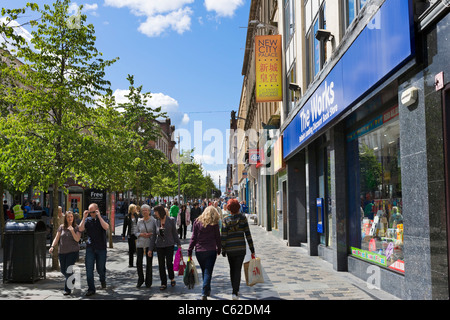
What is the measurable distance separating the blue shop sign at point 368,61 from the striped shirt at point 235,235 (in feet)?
9.85

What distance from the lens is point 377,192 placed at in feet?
28.6

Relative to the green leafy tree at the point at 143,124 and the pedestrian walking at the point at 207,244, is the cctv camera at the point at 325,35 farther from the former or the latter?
the green leafy tree at the point at 143,124

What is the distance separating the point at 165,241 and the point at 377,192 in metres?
4.32

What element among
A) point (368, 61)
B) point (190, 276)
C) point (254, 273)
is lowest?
point (190, 276)

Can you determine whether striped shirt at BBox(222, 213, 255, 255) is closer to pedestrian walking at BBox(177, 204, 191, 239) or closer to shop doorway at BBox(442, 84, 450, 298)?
shop doorway at BBox(442, 84, 450, 298)

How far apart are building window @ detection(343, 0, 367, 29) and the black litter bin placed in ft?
26.7

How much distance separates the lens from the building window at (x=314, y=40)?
12.2 m

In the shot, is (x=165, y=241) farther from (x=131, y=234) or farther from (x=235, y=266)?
(x=131, y=234)

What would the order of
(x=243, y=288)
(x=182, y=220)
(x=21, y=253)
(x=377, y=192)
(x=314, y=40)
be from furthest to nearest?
(x=182, y=220), (x=314, y=40), (x=21, y=253), (x=243, y=288), (x=377, y=192)

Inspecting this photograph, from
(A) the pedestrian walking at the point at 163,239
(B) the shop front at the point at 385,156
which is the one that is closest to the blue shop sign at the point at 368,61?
(B) the shop front at the point at 385,156

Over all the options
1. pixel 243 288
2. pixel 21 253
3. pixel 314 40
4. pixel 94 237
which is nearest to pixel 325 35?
pixel 314 40
